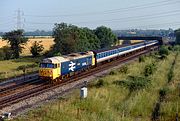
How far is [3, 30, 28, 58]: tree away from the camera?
89125 millimetres

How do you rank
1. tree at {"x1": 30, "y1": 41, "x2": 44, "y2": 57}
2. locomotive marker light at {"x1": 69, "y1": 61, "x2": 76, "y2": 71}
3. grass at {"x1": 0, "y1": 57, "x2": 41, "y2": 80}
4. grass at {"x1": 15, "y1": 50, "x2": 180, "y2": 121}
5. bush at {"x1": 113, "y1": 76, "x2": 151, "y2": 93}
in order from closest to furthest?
grass at {"x1": 15, "y1": 50, "x2": 180, "y2": 121} → bush at {"x1": 113, "y1": 76, "x2": 151, "y2": 93} → locomotive marker light at {"x1": 69, "y1": 61, "x2": 76, "y2": 71} → grass at {"x1": 0, "y1": 57, "x2": 41, "y2": 80} → tree at {"x1": 30, "y1": 41, "x2": 44, "y2": 57}

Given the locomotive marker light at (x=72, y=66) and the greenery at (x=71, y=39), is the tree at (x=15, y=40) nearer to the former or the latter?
the greenery at (x=71, y=39)

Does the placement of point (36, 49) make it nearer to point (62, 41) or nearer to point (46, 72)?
point (62, 41)

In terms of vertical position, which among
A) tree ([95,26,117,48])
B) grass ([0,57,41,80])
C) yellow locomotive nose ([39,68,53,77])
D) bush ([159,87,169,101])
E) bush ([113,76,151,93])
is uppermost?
tree ([95,26,117,48])

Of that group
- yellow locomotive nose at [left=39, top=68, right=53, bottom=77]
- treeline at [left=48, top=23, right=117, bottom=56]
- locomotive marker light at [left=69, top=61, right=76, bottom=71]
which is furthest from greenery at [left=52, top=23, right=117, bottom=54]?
yellow locomotive nose at [left=39, top=68, right=53, bottom=77]

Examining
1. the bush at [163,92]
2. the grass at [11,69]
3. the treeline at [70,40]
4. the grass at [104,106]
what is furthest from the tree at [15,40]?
the bush at [163,92]

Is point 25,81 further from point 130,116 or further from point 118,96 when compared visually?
point 130,116

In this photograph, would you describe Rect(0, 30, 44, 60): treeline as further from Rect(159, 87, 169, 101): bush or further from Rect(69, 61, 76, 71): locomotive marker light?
Rect(159, 87, 169, 101): bush

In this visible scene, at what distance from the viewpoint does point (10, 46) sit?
93.1 metres

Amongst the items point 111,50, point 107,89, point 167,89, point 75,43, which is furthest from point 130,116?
point 75,43

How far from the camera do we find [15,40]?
293 feet

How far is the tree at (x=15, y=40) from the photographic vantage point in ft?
292

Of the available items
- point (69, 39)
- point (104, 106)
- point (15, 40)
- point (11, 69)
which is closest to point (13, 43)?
point (15, 40)

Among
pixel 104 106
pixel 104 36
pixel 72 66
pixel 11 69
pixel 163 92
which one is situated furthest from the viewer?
pixel 104 36
